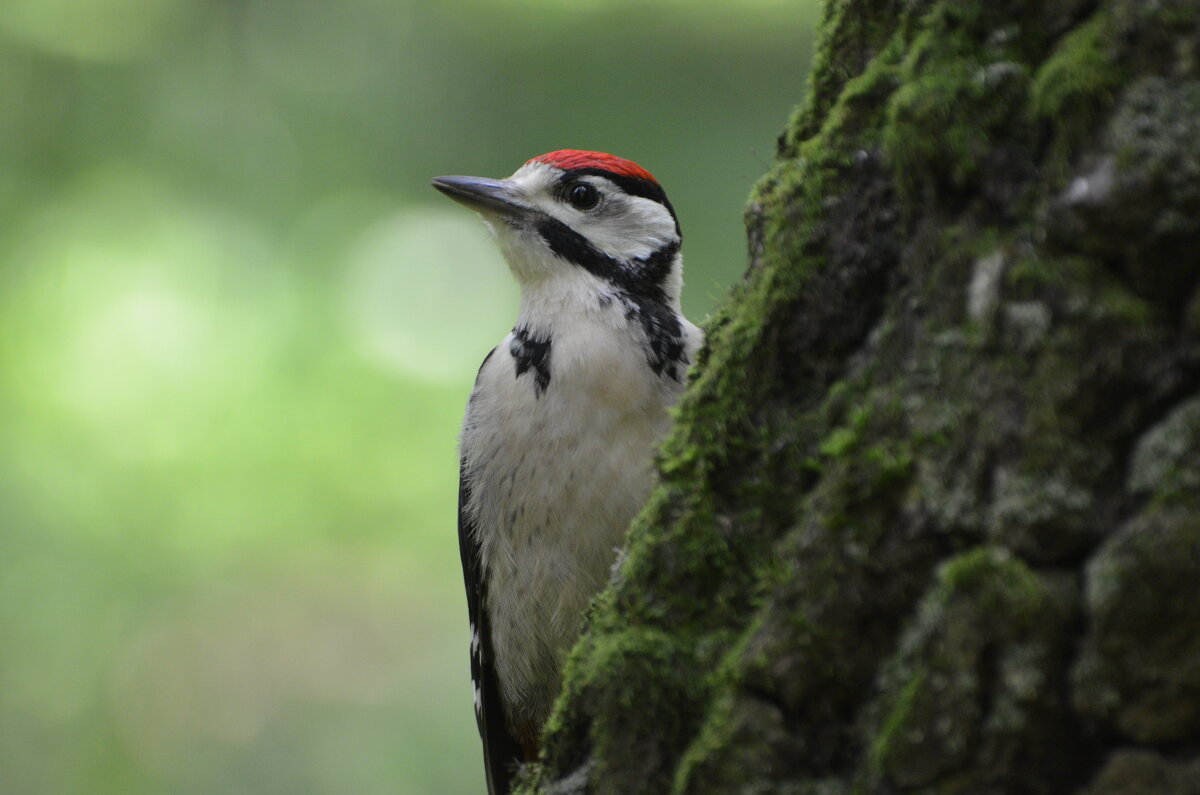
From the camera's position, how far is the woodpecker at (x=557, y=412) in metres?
2.88

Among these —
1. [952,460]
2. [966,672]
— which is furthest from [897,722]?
[952,460]

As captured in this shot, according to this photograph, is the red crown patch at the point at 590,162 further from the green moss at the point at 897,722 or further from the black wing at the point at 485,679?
the green moss at the point at 897,722

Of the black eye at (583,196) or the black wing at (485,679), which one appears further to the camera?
the black eye at (583,196)

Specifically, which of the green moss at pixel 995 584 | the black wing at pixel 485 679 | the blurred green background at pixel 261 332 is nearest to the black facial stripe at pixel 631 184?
the black wing at pixel 485 679

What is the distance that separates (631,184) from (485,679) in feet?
4.92

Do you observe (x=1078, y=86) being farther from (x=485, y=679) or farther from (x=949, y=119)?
(x=485, y=679)

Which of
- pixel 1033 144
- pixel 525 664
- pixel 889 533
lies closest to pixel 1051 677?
pixel 889 533

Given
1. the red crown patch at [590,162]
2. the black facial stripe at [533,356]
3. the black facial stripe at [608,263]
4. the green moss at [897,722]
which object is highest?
the red crown patch at [590,162]

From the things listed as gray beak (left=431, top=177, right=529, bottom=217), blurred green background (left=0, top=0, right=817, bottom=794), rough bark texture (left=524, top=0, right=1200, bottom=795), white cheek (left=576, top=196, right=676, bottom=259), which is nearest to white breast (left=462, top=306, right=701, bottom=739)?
white cheek (left=576, top=196, right=676, bottom=259)

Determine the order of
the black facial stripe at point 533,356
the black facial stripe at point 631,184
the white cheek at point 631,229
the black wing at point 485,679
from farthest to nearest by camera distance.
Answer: the black facial stripe at point 631,184 → the white cheek at point 631,229 → the black wing at point 485,679 → the black facial stripe at point 533,356

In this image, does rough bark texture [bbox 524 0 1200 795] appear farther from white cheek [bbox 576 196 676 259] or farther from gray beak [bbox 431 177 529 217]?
gray beak [bbox 431 177 529 217]

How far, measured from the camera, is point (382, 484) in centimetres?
588

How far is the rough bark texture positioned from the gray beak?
6.18 feet

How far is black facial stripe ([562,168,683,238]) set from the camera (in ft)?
11.4
